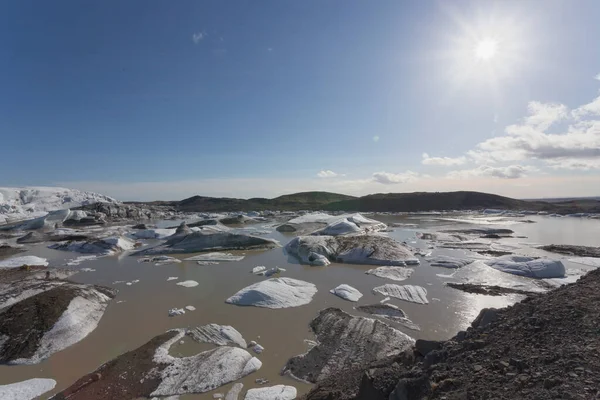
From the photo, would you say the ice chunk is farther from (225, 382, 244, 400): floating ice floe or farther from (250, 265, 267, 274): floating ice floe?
(225, 382, 244, 400): floating ice floe

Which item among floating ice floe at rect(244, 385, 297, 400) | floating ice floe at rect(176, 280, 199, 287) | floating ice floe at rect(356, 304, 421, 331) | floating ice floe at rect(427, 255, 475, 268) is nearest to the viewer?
floating ice floe at rect(244, 385, 297, 400)

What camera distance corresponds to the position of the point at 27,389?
495 centimetres

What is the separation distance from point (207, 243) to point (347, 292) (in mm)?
10685

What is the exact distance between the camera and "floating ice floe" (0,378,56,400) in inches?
188

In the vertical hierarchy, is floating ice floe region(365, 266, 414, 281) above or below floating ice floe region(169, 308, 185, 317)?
above

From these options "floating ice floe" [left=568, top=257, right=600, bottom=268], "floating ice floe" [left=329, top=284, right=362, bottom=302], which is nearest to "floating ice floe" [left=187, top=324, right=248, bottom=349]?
"floating ice floe" [left=329, top=284, right=362, bottom=302]

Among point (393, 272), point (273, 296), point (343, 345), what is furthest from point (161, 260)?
point (343, 345)

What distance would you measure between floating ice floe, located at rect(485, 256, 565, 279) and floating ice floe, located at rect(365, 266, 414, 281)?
11.7 ft

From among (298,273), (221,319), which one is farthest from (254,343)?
(298,273)

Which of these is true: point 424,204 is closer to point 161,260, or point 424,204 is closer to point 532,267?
point 532,267

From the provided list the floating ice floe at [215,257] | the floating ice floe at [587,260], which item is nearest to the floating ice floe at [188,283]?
the floating ice floe at [215,257]

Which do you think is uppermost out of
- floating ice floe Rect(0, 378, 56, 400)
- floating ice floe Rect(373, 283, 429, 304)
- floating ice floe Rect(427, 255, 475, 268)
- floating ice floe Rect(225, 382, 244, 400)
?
floating ice floe Rect(427, 255, 475, 268)

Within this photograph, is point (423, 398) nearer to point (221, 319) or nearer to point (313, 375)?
point (313, 375)

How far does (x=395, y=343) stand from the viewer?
243 inches
